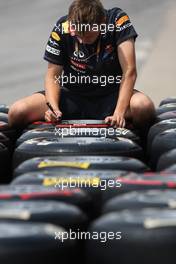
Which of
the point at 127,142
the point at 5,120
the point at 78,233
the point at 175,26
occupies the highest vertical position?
the point at 78,233

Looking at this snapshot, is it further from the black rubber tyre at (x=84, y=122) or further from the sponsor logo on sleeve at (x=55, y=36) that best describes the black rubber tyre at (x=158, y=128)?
the sponsor logo on sleeve at (x=55, y=36)

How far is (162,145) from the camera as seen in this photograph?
6.70 ft

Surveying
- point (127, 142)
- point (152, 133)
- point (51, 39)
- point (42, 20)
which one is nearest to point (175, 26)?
point (42, 20)

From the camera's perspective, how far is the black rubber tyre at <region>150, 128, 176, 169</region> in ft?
6.60

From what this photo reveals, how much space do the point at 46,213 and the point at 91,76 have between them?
165 cm

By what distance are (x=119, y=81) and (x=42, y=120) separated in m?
0.30

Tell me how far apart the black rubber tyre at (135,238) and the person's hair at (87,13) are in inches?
59.5

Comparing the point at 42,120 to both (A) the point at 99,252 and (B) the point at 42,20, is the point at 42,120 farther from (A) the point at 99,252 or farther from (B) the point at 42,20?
(B) the point at 42,20

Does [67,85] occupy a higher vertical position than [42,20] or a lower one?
higher

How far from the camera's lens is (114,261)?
3.84 ft

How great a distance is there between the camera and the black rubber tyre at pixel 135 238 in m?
1.13

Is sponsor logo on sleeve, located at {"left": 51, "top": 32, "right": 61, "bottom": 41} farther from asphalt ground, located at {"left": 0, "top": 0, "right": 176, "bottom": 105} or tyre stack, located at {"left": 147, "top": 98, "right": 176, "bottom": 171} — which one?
asphalt ground, located at {"left": 0, "top": 0, "right": 176, "bottom": 105}

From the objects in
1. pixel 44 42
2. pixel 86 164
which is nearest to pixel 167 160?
pixel 86 164

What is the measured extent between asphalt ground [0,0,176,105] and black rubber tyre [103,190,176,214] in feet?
12.8
